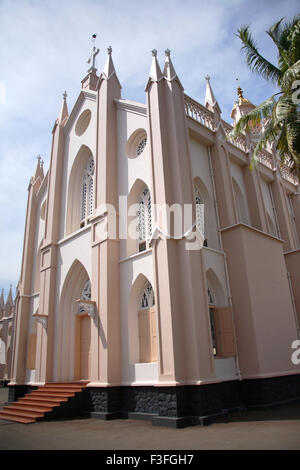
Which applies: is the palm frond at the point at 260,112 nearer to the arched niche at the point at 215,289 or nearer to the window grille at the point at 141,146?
the window grille at the point at 141,146

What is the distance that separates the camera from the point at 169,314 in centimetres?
963

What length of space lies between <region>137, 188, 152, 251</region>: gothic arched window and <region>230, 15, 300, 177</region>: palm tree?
3790 millimetres

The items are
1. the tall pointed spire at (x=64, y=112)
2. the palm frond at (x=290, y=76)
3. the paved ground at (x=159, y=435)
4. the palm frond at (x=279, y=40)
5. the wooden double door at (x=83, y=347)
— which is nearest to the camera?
the paved ground at (x=159, y=435)

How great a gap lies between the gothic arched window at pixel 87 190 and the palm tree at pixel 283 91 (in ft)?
23.2

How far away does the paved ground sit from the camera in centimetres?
654

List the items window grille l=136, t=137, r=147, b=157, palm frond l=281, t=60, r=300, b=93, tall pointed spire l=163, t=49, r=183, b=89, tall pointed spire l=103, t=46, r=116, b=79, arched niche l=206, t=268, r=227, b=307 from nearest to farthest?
1. palm frond l=281, t=60, r=300, b=93
2. arched niche l=206, t=268, r=227, b=307
3. tall pointed spire l=163, t=49, r=183, b=89
4. window grille l=136, t=137, r=147, b=157
5. tall pointed spire l=103, t=46, r=116, b=79

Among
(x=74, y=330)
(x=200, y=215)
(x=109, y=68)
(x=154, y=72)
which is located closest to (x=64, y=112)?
(x=109, y=68)

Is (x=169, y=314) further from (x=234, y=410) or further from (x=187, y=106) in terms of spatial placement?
(x=187, y=106)

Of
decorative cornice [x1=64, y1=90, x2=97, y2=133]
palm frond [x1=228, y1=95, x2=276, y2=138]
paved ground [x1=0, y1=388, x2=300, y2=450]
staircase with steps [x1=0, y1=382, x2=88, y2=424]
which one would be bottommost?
paved ground [x1=0, y1=388, x2=300, y2=450]

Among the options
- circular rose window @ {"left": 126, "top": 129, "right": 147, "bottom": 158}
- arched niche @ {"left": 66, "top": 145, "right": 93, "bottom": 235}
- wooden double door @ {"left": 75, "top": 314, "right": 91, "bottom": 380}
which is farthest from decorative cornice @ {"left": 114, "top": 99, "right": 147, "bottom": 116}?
wooden double door @ {"left": 75, "top": 314, "right": 91, "bottom": 380}

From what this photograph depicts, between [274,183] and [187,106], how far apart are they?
6.71 metres

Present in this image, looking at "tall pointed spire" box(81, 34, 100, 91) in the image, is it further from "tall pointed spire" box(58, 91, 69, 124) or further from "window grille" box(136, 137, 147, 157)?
"window grille" box(136, 137, 147, 157)

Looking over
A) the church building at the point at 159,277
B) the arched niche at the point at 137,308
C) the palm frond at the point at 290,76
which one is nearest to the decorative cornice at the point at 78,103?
the church building at the point at 159,277

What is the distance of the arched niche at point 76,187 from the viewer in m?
16.1
